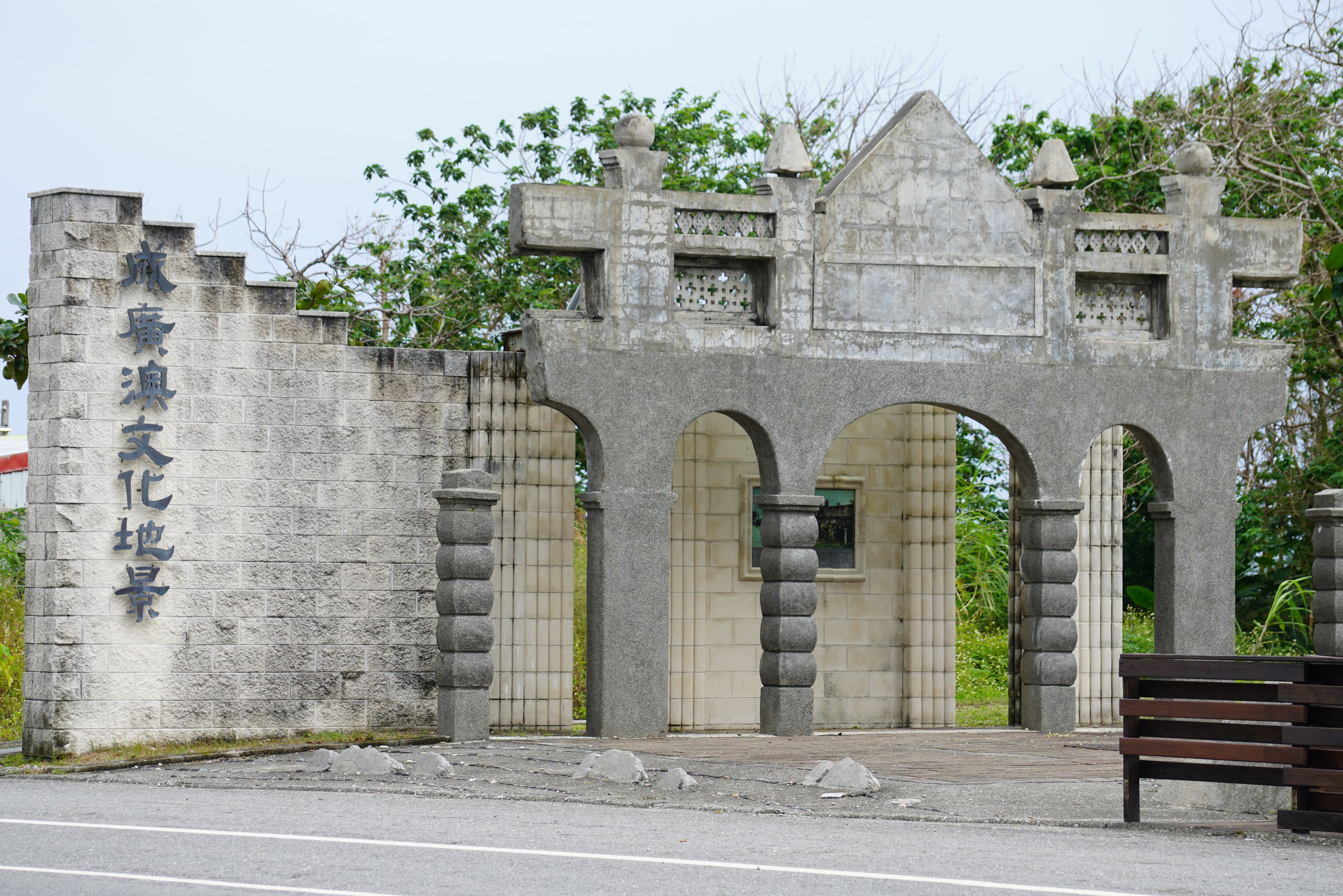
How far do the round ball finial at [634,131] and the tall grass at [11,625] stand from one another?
6930 millimetres

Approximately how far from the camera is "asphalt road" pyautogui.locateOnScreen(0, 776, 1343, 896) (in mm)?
6871

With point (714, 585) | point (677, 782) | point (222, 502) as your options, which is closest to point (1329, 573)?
point (714, 585)

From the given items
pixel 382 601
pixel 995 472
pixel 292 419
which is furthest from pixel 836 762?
pixel 995 472

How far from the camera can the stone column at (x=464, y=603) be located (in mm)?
12367

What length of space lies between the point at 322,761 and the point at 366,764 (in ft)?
1.66

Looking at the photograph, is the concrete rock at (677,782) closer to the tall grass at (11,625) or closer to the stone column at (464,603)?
the stone column at (464,603)

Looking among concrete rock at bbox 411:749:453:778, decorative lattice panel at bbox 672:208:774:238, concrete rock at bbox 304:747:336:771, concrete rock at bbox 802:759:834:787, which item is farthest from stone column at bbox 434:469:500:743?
concrete rock at bbox 802:759:834:787

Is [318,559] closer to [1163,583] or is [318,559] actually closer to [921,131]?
[921,131]

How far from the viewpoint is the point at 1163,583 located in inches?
562

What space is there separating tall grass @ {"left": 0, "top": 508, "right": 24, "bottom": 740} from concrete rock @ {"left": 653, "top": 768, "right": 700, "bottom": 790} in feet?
21.3

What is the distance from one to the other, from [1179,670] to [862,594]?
5946 mm

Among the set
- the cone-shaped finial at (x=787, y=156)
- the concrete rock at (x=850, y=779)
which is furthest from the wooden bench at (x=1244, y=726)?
the cone-shaped finial at (x=787, y=156)

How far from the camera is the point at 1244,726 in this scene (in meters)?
9.01

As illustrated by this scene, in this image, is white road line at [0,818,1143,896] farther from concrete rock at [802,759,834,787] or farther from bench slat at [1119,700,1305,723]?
concrete rock at [802,759,834,787]
